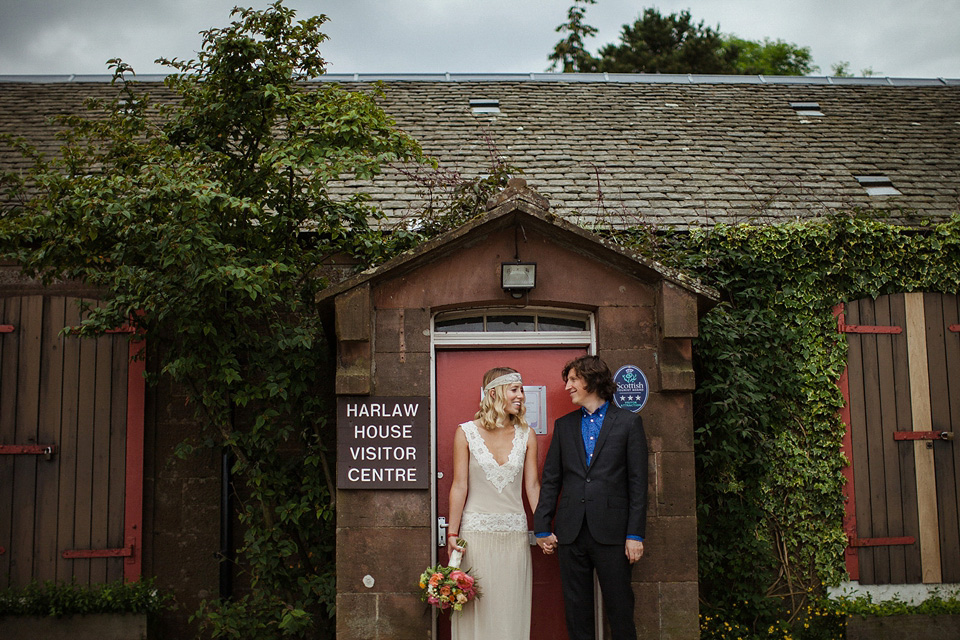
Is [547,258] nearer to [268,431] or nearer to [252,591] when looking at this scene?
[268,431]

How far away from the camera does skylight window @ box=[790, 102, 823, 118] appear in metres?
10.0

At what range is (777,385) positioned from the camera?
7.00 m

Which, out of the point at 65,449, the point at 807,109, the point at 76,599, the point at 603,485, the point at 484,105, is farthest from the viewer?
the point at 807,109

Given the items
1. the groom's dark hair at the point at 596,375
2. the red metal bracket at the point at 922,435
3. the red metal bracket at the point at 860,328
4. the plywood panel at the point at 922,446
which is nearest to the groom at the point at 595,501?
the groom's dark hair at the point at 596,375

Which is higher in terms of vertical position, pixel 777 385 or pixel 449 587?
pixel 777 385

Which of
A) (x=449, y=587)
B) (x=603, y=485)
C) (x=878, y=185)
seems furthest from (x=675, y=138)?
(x=449, y=587)

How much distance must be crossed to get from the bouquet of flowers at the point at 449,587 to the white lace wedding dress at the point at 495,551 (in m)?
0.12

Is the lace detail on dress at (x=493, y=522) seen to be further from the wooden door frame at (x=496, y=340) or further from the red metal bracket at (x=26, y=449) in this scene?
the red metal bracket at (x=26, y=449)

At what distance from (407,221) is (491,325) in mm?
1749

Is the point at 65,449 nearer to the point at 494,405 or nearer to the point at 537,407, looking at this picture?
the point at 494,405

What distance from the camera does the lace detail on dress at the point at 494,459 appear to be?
205 inches

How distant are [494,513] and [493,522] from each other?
6 centimetres

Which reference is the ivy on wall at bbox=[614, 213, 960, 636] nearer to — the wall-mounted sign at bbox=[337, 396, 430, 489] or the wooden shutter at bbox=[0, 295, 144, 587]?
the wall-mounted sign at bbox=[337, 396, 430, 489]

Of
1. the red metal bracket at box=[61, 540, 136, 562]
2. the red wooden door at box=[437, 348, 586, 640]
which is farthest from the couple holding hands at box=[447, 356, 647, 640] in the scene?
the red metal bracket at box=[61, 540, 136, 562]
